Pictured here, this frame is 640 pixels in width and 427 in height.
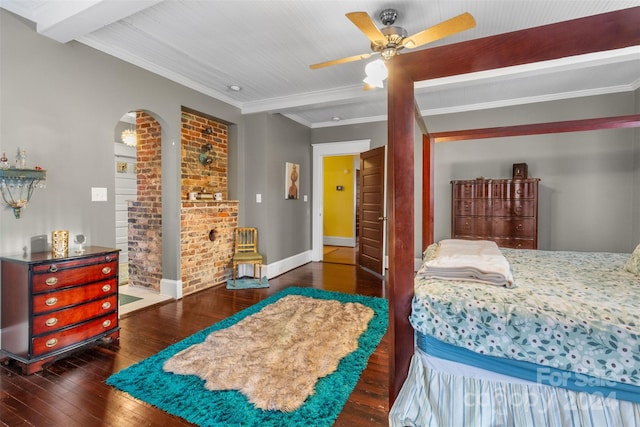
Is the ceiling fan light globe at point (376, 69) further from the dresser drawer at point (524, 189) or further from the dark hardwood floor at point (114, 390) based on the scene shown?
the dresser drawer at point (524, 189)

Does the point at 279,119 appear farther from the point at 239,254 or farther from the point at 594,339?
the point at 594,339

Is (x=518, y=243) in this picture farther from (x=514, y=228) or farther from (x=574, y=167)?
(x=574, y=167)

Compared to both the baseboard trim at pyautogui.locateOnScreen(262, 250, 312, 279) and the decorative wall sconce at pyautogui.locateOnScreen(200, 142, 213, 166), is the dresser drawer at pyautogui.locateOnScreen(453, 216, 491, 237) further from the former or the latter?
the decorative wall sconce at pyautogui.locateOnScreen(200, 142, 213, 166)

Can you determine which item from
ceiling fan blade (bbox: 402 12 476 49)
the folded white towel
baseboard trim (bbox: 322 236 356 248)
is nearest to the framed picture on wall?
baseboard trim (bbox: 322 236 356 248)

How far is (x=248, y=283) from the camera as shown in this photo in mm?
4215

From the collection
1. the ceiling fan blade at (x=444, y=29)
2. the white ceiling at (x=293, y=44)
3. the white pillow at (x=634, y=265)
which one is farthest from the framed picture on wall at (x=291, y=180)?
the white pillow at (x=634, y=265)

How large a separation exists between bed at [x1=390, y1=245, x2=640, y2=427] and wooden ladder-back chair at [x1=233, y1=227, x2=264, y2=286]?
3023 mm

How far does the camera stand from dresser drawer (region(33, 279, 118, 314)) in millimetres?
2074

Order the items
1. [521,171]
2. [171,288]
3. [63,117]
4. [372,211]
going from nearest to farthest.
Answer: [63,117] < [171,288] < [521,171] < [372,211]

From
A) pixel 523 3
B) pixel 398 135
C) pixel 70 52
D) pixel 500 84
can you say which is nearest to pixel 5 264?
pixel 70 52

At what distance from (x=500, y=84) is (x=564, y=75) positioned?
2.11 ft

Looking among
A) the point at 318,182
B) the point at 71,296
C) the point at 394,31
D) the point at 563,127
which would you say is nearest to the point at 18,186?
the point at 71,296

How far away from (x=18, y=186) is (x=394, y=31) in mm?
3157

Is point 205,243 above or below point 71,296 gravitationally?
above
